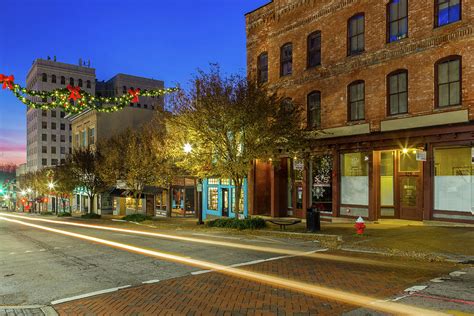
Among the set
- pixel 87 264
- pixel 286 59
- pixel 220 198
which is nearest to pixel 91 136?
pixel 220 198

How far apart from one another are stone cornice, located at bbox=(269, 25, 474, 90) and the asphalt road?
9727mm

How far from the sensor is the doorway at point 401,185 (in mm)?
18311

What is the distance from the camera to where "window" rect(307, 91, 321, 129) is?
22.3m

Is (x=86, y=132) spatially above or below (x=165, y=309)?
above


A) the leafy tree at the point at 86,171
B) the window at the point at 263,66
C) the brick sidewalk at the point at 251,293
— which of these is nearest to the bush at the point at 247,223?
the brick sidewalk at the point at 251,293

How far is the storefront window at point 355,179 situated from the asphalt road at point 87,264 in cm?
623

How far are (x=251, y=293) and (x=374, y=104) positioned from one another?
46.0 feet

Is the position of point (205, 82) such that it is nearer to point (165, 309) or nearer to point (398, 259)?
point (398, 259)

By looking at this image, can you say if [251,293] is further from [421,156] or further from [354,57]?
[354,57]

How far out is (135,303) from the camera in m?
7.38

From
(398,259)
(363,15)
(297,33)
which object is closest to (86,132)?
(297,33)

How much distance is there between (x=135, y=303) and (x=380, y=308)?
167 inches

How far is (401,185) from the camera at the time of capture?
19.1 metres

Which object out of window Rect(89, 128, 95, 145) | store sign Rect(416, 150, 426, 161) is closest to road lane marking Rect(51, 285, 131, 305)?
store sign Rect(416, 150, 426, 161)
